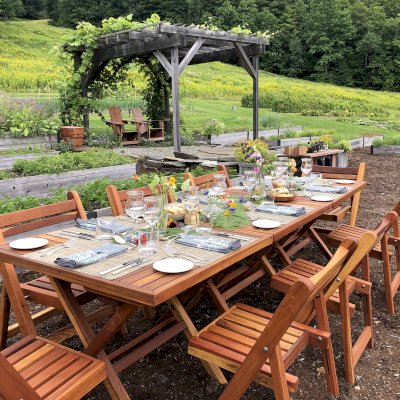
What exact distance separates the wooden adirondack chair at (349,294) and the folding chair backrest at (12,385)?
1.61m

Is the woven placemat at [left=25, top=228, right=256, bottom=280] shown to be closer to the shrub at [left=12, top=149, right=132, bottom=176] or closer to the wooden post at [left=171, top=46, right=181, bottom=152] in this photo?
the shrub at [left=12, top=149, right=132, bottom=176]

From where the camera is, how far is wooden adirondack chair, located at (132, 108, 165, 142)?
11648 mm

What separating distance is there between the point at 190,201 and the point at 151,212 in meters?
0.37

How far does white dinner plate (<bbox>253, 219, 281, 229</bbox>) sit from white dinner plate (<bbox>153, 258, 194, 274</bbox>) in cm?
75

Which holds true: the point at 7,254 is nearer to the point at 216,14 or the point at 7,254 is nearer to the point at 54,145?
the point at 54,145

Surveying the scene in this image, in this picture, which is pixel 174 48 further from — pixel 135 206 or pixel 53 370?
pixel 53 370

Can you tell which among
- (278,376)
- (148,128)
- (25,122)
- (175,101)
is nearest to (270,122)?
(148,128)

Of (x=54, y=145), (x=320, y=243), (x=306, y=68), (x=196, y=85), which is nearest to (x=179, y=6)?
(x=306, y=68)

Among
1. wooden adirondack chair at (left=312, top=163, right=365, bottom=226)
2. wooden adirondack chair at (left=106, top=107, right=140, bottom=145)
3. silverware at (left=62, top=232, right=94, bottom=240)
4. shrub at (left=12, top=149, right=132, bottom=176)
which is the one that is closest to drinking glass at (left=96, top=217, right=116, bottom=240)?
silverware at (left=62, top=232, right=94, bottom=240)

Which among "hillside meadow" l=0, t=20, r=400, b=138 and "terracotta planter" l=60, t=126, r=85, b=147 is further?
"hillside meadow" l=0, t=20, r=400, b=138

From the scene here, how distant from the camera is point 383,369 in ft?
8.75

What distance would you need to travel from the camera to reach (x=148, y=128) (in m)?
11.8

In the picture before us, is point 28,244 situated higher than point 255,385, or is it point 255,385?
point 28,244

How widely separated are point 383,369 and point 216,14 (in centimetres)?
4962
